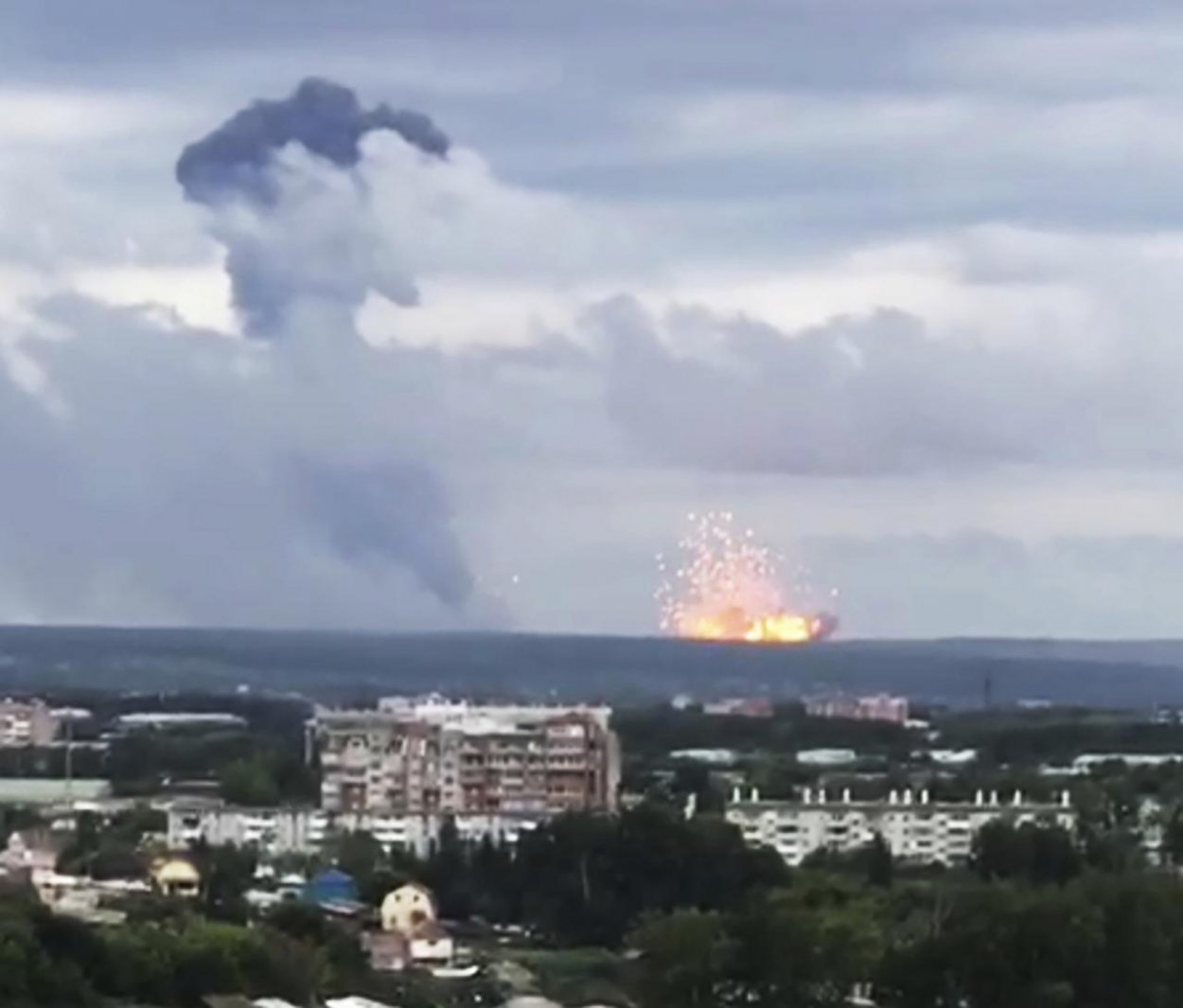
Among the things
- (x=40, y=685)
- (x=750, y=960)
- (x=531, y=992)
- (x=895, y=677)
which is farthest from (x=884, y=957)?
(x=895, y=677)

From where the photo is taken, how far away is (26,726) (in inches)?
2904

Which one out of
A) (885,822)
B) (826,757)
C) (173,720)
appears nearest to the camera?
(885,822)

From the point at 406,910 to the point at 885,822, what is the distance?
1080cm

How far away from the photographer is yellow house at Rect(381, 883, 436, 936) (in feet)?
111

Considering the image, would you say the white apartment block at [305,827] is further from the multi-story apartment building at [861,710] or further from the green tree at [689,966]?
the multi-story apartment building at [861,710]

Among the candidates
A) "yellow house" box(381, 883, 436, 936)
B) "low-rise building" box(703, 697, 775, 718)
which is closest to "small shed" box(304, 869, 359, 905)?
"yellow house" box(381, 883, 436, 936)

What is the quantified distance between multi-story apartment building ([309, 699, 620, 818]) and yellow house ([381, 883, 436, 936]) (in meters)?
14.5

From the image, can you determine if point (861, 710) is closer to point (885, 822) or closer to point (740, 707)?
point (740, 707)

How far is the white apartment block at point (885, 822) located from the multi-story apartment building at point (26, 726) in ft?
84.0

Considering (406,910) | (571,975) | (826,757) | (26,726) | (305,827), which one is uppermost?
(26,726)

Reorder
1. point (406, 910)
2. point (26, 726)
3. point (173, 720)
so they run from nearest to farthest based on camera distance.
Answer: point (406, 910), point (26, 726), point (173, 720)

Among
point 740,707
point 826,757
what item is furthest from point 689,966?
point 740,707

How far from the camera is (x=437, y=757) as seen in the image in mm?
53875

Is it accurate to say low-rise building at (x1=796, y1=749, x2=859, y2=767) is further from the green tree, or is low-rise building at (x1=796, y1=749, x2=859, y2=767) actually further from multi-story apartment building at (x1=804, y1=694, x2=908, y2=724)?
the green tree
